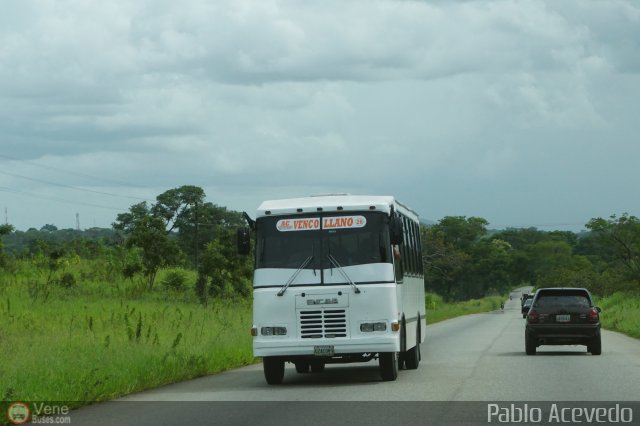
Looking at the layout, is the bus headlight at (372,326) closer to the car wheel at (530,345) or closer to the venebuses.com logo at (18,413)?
the venebuses.com logo at (18,413)

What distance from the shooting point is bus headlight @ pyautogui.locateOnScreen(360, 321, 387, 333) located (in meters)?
17.4

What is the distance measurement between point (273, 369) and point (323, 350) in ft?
3.80

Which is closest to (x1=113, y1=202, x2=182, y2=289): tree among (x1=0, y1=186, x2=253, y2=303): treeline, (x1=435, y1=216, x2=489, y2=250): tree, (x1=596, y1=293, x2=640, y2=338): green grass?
(x1=0, y1=186, x2=253, y2=303): treeline

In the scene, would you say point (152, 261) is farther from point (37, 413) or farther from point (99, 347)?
point (37, 413)

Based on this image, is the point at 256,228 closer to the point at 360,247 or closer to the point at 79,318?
the point at 360,247

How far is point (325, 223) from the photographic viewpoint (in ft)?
59.8

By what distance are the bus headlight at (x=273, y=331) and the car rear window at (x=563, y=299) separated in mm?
10816

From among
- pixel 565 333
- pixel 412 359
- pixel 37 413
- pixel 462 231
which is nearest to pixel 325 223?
pixel 412 359

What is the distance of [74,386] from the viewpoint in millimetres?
15070

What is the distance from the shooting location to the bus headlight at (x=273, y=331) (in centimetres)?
1761

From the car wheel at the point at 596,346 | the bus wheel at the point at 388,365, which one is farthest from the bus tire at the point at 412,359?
the car wheel at the point at 596,346

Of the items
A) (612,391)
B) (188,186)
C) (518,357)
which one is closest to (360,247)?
(612,391)

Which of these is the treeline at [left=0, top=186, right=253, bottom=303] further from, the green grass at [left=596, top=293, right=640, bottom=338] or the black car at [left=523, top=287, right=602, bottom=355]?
the black car at [left=523, top=287, right=602, bottom=355]

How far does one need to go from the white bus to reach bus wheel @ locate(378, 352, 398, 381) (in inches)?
0.7
